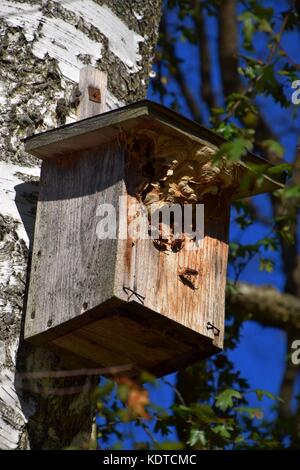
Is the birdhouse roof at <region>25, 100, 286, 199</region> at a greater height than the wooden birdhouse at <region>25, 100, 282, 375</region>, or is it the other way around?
the birdhouse roof at <region>25, 100, 286, 199</region>

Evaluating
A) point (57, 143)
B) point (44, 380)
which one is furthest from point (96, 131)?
point (44, 380)

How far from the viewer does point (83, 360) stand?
13.7ft

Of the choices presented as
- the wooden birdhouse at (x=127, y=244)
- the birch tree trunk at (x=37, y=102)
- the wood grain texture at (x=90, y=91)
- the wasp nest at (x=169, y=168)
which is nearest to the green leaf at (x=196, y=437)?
the wooden birdhouse at (x=127, y=244)

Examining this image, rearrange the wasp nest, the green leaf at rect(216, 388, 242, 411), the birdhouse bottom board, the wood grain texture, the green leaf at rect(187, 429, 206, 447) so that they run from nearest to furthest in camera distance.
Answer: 1. the birdhouse bottom board
2. the wasp nest
3. the wood grain texture
4. the green leaf at rect(187, 429, 206, 447)
5. the green leaf at rect(216, 388, 242, 411)

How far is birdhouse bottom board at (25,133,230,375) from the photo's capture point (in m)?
3.93

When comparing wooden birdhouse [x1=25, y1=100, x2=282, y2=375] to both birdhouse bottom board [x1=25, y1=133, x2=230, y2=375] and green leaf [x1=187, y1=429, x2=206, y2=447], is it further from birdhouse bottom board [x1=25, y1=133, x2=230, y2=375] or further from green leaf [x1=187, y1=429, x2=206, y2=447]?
green leaf [x1=187, y1=429, x2=206, y2=447]

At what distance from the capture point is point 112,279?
3861 millimetres

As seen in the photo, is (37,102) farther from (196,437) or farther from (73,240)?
(196,437)

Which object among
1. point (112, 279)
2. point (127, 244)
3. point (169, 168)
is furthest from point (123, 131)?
point (112, 279)

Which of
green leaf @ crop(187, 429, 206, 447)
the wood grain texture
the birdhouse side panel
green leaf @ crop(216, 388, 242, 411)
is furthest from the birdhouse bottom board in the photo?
green leaf @ crop(216, 388, 242, 411)

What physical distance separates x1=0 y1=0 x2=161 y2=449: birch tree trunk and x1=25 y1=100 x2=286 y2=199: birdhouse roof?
0.14 m

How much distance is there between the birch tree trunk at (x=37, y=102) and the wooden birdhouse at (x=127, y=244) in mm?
61

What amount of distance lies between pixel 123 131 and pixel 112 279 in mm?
476

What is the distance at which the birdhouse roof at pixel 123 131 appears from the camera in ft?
12.9
